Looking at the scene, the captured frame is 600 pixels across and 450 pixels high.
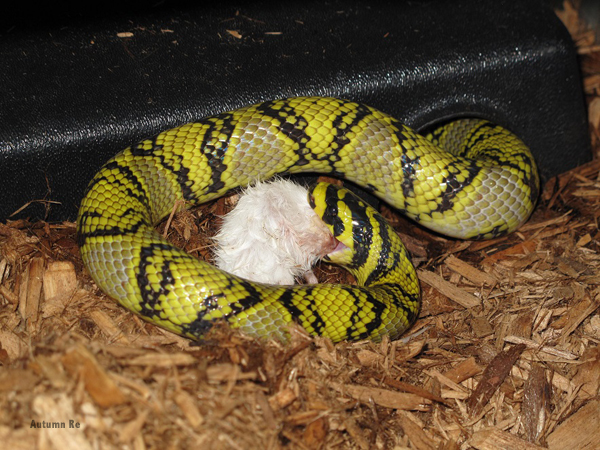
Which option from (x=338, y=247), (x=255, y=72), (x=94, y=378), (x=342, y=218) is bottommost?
(x=338, y=247)

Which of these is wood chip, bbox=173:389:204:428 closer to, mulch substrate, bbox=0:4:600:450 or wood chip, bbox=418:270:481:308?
mulch substrate, bbox=0:4:600:450

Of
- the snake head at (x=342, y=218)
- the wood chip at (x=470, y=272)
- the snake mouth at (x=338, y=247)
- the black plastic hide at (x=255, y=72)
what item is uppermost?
the black plastic hide at (x=255, y=72)

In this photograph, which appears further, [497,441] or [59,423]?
[497,441]

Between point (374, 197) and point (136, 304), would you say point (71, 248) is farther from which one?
point (374, 197)

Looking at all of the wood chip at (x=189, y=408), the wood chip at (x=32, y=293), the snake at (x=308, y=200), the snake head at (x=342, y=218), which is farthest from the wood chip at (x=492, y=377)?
the wood chip at (x=32, y=293)

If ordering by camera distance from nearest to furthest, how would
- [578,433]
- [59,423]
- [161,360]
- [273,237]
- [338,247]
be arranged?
[59,423], [161,360], [578,433], [273,237], [338,247]

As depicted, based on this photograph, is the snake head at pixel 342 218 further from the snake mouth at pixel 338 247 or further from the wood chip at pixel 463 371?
the wood chip at pixel 463 371

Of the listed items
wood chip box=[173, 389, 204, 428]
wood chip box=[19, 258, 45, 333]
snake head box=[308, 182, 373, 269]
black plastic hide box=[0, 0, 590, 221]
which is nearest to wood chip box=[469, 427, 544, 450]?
snake head box=[308, 182, 373, 269]

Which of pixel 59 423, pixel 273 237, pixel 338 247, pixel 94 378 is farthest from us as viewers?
pixel 338 247

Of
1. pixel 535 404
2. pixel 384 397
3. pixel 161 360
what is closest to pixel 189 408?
pixel 161 360

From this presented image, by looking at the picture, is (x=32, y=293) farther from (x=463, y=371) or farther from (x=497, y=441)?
(x=497, y=441)
